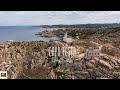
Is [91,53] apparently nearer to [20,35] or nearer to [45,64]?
[45,64]

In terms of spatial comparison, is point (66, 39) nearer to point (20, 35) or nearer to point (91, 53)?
point (91, 53)

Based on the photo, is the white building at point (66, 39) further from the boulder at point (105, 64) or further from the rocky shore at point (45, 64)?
the boulder at point (105, 64)

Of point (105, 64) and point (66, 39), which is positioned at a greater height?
point (66, 39)

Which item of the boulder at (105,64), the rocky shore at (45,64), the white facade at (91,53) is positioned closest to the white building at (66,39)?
the rocky shore at (45,64)

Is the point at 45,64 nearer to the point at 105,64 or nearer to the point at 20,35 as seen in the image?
the point at 20,35

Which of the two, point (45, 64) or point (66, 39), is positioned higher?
point (66, 39)

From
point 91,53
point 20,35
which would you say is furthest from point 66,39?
point 20,35

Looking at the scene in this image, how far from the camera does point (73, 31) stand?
2.79 m

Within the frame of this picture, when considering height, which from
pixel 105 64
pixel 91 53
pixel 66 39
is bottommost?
pixel 105 64

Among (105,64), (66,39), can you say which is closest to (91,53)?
(105,64)

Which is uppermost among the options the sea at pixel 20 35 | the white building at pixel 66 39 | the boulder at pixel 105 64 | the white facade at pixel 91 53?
the sea at pixel 20 35

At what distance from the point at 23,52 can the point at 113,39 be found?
3.55 feet
